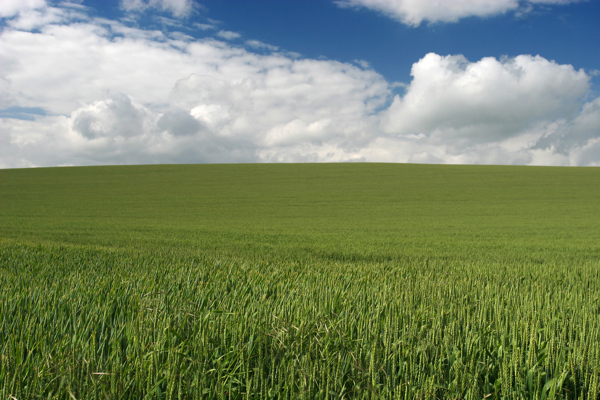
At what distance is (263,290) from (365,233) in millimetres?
15524

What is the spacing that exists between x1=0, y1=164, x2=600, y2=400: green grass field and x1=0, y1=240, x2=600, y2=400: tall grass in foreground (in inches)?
0.8

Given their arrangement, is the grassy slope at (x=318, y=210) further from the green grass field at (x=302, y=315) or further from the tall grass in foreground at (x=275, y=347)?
the tall grass in foreground at (x=275, y=347)

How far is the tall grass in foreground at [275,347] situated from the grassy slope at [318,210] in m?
6.72

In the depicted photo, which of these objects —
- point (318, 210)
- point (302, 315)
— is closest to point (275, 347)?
point (302, 315)

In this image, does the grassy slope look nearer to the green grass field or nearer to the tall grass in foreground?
the green grass field

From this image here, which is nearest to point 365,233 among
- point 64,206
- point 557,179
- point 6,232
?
point 6,232

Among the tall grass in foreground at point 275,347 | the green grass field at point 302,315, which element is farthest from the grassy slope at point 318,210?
the tall grass in foreground at point 275,347

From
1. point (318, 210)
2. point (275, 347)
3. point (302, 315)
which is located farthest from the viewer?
point (318, 210)

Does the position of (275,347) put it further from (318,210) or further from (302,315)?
(318,210)

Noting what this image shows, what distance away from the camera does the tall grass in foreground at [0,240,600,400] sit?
209cm

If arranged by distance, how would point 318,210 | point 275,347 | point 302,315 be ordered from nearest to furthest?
point 275,347 < point 302,315 < point 318,210

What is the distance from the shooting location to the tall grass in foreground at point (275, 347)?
209 centimetres

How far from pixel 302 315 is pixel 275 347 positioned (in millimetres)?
548

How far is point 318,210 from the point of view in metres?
29.5
